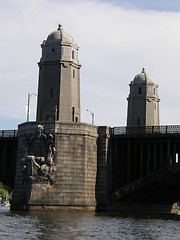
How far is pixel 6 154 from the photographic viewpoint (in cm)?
10375

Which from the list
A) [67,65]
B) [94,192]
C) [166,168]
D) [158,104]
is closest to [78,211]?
[94,192]

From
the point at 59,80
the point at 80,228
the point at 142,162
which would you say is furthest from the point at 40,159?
the point at 80,228

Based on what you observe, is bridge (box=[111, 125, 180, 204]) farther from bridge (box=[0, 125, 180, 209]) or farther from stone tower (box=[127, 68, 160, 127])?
stone tower (box=[127, 68, 160, 127])

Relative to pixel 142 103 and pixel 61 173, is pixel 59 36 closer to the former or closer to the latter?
pixel 61 173

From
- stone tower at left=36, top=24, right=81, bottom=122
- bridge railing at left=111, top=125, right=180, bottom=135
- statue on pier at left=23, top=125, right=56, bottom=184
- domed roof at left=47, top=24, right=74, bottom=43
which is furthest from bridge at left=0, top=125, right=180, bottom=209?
domed roof at left=47, top=24, right=74, bottom=43

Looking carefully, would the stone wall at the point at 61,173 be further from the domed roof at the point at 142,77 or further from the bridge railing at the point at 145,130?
the domed roof at the point at 142,77

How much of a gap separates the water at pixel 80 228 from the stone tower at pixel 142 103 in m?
33.7

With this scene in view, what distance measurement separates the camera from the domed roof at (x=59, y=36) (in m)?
95.8

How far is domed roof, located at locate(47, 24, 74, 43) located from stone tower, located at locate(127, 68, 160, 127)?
20828mm

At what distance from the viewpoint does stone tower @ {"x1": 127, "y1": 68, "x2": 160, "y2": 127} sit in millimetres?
113562

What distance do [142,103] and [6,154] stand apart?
23.2 meters

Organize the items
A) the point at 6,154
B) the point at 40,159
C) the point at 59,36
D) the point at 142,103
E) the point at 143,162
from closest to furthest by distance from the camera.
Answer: the point at 40,159, the point at 59,36, the point at 143,162, the point at 6,154, the point at 142,103

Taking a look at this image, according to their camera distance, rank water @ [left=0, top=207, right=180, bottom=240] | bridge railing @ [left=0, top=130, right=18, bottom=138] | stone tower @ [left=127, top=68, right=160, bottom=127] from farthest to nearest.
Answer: stone tower @ [left=127, top=68, right=160, bottom=127] → bridge railing @ [left=0, top=130, right=18, bottom=138] → water @ [left=0, top=207, right=180, bottom=240]

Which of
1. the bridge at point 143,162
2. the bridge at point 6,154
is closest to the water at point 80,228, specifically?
the bridge at point 143,162
